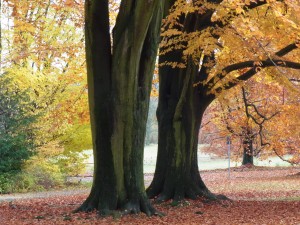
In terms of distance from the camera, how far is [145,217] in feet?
35.0

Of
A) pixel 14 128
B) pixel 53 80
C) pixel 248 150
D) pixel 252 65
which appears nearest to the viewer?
pixel 252 65

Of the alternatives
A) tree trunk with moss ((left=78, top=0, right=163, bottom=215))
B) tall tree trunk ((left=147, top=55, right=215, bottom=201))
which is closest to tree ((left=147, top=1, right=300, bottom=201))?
tall tree trunk ((left=147, top=55, right=215, bottom=201))

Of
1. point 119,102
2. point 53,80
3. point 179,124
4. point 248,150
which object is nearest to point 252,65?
point 179,124

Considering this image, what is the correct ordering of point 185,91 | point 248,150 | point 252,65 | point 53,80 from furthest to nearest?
1. point 248,150
2. point 53,80
3. point 252,65
4. point 185,91

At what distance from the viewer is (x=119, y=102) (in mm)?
10758

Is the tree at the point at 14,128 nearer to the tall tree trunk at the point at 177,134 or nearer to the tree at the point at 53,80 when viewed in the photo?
the tree at the point at 53,80

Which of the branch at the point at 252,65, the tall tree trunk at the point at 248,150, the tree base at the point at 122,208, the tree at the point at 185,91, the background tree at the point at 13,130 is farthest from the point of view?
the tall tree trunk at the point at 248,150

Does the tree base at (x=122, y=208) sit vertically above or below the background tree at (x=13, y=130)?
below

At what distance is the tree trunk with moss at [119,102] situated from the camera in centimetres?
1071

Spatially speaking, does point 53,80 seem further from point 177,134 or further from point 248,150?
point 248,150

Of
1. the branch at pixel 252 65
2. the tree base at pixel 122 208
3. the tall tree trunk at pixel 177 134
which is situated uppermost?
the branch at pixel 252 65

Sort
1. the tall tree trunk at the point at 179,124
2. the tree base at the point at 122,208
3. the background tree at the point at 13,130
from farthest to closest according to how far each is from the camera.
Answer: the background tree at the point at 13,130 < the tall tree trunk at the point at 179,124 < the tree base at the point at 122,208

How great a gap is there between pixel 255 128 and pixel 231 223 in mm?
25709

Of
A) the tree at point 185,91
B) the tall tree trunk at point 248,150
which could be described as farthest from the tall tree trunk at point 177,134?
the tall tree trunk at point 248,150
